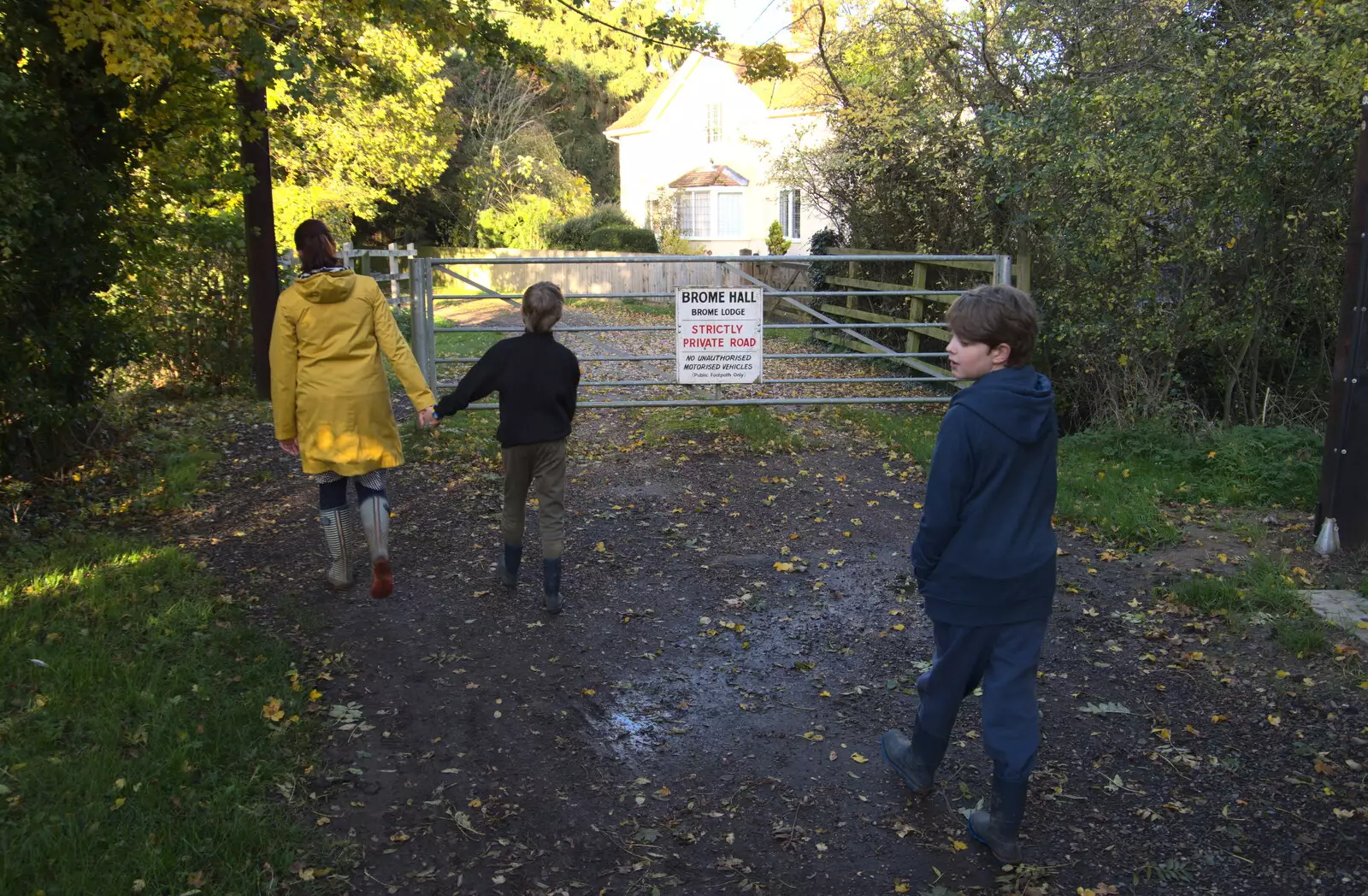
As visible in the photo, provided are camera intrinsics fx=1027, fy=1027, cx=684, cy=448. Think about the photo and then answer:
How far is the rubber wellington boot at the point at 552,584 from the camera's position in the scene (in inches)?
211

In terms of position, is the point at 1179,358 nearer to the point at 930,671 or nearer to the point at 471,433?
the point at 471,433

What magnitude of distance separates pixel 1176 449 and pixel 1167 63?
336 centimetres

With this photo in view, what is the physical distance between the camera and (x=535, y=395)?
5.09m

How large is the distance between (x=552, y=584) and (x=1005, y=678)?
9.03 feet

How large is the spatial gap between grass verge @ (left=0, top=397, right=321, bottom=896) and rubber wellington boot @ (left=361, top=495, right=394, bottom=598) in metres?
0.65

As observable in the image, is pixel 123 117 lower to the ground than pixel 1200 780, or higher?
higher

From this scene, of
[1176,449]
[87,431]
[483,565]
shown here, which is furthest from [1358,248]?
[87,431]

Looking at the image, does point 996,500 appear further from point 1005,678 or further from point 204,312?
point 204,312

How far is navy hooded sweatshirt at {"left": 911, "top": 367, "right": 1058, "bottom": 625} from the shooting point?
3096 mm

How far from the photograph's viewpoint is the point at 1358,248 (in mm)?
5852

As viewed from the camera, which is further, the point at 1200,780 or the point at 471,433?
the point at 471,433

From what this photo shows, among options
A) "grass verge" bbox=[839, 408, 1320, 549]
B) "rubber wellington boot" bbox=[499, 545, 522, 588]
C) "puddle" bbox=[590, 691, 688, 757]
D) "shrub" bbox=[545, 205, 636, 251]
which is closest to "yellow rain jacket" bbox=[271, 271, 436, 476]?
"rubber wellington boot" bbox=[499, 545, 522, 588]

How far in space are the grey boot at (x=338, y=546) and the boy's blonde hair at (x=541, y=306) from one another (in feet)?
4.76

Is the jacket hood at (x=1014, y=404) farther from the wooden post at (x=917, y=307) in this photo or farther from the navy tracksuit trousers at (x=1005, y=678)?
the wooden post at (x=917, y=307)
